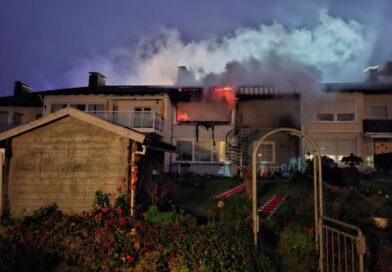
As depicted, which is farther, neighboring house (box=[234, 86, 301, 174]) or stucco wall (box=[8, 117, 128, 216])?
neighboring house (box=[234, 86, 301, 174])

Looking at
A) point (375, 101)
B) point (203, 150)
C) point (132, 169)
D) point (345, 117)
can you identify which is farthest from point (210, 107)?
point (132, 169)

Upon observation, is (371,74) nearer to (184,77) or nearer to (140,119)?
(184,77)

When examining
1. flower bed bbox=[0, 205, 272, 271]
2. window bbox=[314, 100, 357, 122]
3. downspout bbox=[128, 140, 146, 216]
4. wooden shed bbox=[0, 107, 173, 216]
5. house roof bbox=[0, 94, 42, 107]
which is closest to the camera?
flower bed bbox=[0, 205, 272, 271]

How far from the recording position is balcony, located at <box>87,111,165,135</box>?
2152 cm

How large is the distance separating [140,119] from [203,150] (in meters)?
5.28

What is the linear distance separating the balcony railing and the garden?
459 inches

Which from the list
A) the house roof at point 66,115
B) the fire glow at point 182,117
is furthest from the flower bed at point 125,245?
the fire glow at point 182,117

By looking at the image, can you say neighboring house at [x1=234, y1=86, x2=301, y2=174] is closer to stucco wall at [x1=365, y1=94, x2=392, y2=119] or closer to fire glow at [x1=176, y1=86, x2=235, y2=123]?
fire glow at [x1=176, y1=86, x2=235, y2=123]

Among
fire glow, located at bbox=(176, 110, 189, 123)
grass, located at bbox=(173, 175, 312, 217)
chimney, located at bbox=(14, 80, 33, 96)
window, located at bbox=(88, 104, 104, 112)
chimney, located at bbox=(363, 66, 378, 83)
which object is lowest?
grass, located at bbox=(173, 175, 312, 217)

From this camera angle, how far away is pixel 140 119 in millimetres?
22078

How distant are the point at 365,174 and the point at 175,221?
16.0m

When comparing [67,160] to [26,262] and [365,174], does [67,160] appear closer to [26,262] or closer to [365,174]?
[26,262]

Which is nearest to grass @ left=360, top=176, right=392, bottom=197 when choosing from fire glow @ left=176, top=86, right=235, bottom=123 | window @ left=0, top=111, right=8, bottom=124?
fire glow @ left=176, top=86, right=235, bottom=123

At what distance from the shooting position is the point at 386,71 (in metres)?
27.6
